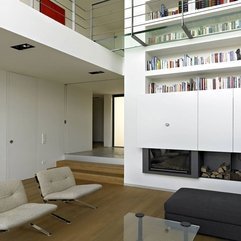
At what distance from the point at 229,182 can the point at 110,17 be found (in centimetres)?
591

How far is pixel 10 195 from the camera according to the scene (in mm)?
2924

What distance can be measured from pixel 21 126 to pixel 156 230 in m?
4.22

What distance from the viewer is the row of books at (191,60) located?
168 inches

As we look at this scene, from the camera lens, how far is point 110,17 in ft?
24.2

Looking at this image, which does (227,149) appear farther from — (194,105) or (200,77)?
(200,77)

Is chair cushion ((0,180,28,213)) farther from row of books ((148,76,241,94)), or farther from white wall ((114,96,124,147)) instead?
white wall ((114,96,124,147))

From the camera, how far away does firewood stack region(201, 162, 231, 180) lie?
14.1 ft

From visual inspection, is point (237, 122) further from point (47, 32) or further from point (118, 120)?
point (118, 120)

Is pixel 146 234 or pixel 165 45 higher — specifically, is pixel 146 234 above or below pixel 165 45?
below

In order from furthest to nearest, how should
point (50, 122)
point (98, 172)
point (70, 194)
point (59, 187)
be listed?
point (50, 122) < point (98, 172) < point (59, 187) < point (70, 194)

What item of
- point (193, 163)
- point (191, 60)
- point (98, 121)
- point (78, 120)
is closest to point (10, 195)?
point (193, 163)

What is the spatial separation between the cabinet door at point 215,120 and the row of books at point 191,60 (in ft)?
2.31

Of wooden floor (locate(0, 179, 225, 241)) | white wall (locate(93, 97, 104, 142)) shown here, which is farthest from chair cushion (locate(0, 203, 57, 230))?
white wall (locate(93, 97, 104, 142))

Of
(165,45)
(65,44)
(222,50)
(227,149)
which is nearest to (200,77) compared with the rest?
(222,50)
